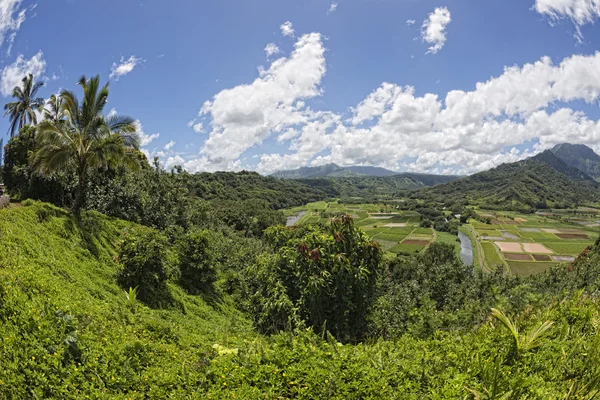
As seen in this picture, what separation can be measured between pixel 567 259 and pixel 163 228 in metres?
82.4

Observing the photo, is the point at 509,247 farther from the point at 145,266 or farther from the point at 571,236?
the point at 145,266

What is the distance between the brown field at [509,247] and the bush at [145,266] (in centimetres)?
8350

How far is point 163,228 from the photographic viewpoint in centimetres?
2123

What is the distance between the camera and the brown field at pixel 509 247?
74906mm

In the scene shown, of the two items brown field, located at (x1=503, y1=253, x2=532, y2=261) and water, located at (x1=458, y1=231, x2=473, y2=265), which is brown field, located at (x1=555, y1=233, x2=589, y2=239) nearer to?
water, located at (x1=458, y1=231, x2=473, y2=265)

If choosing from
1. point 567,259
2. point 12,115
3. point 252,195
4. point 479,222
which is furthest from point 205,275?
point 479,222

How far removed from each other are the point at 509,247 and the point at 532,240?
49.0 ft

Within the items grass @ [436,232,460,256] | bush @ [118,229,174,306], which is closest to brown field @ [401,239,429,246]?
grass @ [436,232,460,256]

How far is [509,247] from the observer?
7812cm

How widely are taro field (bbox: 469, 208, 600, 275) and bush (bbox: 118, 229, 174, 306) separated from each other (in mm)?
65594

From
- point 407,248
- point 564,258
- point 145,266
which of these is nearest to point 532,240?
point 564,258

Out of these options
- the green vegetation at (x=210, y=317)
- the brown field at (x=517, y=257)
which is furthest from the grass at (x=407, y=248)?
the green vegetation at (x=210, y=317)

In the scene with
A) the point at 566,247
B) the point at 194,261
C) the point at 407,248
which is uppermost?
the point at 194,261

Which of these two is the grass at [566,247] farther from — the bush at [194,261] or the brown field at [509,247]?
the bush at [194,261]
